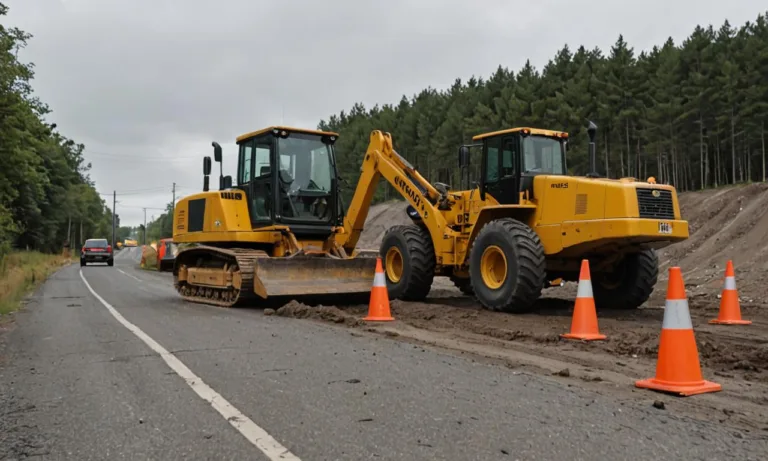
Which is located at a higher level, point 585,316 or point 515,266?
point 515,266

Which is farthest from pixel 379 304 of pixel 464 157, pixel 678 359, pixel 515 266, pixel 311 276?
pixel 678 359

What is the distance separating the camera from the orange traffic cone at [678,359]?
478cm

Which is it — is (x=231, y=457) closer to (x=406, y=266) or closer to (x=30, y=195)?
(x=406, y=266)

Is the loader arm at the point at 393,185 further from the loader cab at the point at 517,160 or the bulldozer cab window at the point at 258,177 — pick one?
the bulldozer cab window at the point at 258,177

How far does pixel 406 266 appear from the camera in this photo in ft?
38.4

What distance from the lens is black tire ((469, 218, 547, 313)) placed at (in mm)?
9266

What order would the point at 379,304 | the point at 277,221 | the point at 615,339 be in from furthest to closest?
the point at 277,221 → the point at 379,304 → the point at 615,339

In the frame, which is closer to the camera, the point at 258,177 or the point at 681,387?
the point at 681,387

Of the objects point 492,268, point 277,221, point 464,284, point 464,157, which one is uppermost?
point 464,157

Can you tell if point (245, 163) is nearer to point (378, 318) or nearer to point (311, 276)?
point (311, 276)

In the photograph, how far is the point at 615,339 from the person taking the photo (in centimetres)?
707

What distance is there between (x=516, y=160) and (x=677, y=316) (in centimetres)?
590

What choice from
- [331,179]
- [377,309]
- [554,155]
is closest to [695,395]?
[377,309]

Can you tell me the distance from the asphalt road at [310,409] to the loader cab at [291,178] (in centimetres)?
503
